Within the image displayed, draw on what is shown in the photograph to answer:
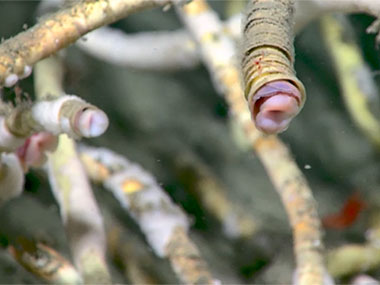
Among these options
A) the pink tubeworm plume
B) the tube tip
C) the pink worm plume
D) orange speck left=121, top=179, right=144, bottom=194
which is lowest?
the pink worm plume

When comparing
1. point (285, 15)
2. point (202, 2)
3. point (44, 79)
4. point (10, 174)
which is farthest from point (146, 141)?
point (285, 15)

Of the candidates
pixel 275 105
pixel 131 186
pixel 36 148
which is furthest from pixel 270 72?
pixel 131 186

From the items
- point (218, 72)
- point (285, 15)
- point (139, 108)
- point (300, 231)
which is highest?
point (139, 108)

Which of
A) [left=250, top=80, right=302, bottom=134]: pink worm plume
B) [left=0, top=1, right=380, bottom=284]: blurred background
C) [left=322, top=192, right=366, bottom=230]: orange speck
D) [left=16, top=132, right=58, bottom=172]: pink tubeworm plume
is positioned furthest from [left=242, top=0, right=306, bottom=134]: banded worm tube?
[left=322, top=192, right=366, bottom=230]: orange speck

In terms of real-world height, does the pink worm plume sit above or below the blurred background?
below

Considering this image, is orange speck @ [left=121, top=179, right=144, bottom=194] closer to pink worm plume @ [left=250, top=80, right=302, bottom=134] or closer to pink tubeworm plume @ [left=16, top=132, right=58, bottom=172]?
pink tubeworm plume @ [left=16, top=132, right=58, bottom=172]

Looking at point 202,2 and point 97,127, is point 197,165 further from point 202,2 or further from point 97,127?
point 97,127
